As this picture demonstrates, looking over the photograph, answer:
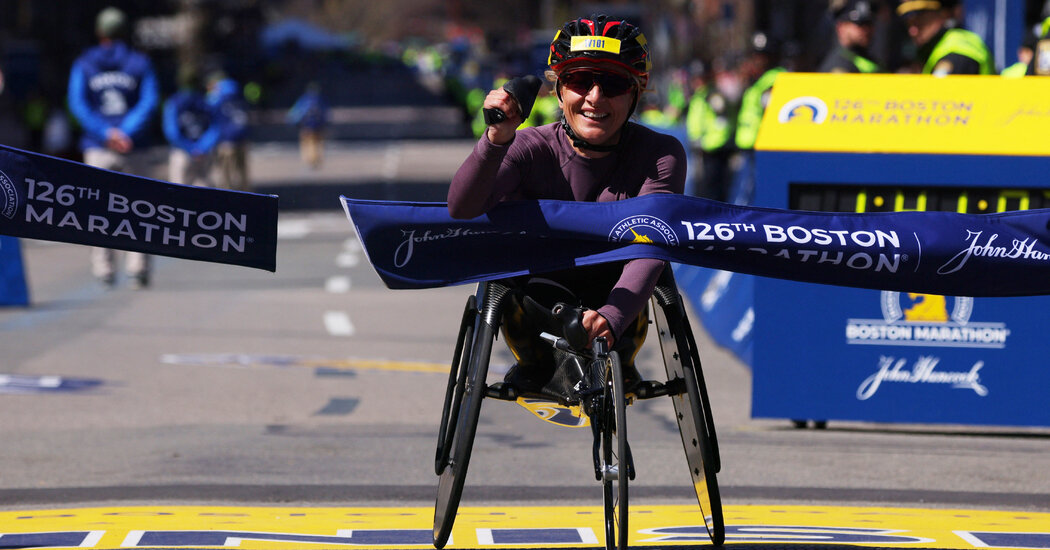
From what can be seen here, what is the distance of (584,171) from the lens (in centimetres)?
495

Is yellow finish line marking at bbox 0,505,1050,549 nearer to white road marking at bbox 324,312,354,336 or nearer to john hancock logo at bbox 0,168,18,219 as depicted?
john hancock logo at bbox 0,168,18,219

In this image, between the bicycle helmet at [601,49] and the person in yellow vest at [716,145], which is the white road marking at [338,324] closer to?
the person in yellow vest at [716,145]

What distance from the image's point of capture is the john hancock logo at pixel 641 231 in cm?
485

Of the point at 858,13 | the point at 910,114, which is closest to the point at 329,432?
the point at 910,114

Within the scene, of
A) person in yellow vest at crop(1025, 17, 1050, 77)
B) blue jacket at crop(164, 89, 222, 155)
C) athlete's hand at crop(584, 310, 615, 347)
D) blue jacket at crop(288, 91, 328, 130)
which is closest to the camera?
Answer: athlete's hand at crop(584, 310, 615, 347)

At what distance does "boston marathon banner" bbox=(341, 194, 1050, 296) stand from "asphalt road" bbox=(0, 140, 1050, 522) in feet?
4.79

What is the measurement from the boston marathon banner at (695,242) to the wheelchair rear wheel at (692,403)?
18 centimetres

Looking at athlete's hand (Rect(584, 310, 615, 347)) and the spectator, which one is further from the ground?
the spectator

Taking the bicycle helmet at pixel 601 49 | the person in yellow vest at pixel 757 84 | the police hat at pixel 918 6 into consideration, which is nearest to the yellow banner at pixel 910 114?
the police hat at pixel 918 6

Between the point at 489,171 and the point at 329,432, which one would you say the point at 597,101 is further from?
the point at 329,432

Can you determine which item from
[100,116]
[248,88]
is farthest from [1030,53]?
[248,88]

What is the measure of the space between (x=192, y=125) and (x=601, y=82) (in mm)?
11936

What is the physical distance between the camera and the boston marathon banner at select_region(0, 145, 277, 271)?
16.3ft

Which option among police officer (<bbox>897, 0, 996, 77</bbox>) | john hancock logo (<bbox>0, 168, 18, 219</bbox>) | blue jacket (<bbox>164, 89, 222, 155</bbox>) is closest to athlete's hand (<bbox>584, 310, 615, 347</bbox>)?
john hancock logo (<bbox>0, 168, 18, 219</bbox>)
